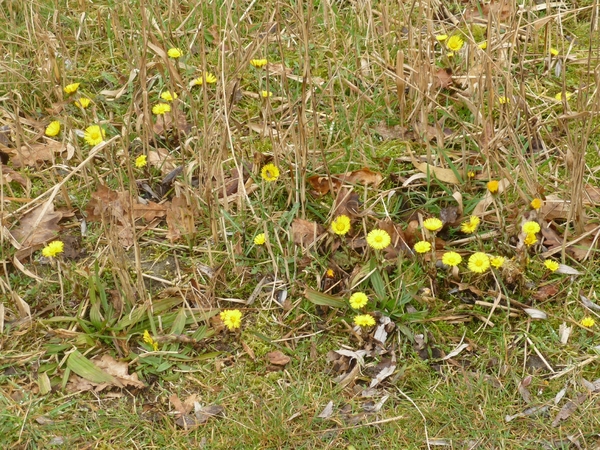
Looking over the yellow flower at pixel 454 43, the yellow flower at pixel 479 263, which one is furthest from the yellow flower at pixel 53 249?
the yellow flower at pixel 454 43

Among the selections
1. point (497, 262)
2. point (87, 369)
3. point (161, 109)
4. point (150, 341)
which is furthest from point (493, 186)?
point (87, 369)

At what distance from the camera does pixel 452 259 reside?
2754 mm

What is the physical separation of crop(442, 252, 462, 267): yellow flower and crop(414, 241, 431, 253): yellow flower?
0.07 m

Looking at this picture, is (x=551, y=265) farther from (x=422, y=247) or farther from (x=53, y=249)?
(x=53, y=249)

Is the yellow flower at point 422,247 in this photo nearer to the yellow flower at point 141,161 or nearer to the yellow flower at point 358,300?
the yellow flower at point 358,300

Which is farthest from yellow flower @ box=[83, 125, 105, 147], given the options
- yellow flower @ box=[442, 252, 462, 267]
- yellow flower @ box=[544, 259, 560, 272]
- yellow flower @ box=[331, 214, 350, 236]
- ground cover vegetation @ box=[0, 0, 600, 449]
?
yellow flower @ box=[544, 259, 560, 272]

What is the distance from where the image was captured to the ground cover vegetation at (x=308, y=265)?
2.54 metres

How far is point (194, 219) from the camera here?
3107 mm

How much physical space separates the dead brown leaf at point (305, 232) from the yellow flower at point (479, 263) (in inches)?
24.7

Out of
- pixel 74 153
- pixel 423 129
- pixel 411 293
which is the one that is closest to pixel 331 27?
pixel 423 129

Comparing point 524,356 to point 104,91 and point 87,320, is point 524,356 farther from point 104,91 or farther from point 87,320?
point 104,91

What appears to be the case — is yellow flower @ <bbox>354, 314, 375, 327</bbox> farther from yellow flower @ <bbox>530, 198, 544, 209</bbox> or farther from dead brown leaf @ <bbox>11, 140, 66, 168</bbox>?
dead brown leaf @ <bbox>11, 140, 66, 168</bbox>

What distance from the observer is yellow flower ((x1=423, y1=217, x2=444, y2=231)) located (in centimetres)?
284

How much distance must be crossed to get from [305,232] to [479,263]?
71cm
